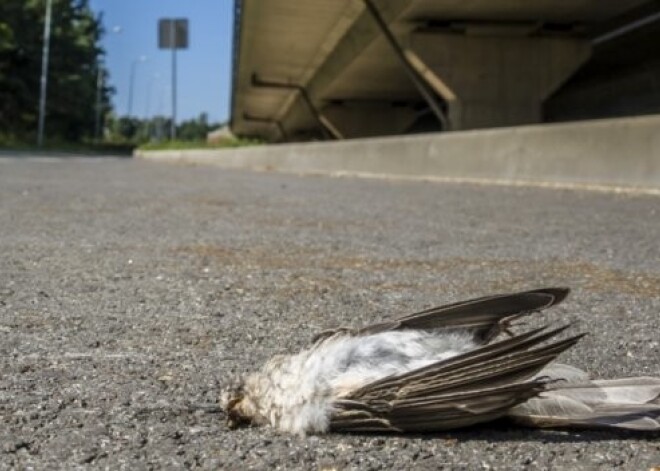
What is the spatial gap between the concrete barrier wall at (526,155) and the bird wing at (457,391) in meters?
7.79

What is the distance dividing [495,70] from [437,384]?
2659 centimetres

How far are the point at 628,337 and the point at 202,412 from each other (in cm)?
139

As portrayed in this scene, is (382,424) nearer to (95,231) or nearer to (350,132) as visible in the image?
(95,231)

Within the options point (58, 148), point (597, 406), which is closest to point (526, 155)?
point (597, 406)

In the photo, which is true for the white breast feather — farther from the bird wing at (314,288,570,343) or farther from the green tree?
the green tree

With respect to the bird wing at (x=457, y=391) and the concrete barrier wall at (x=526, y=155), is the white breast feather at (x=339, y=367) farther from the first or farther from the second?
the concrete barrier wall at (x=526, y=155)

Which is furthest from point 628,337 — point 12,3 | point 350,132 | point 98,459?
point 12,3

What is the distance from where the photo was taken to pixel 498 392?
1736 millimetres

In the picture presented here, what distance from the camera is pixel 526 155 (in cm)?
1177

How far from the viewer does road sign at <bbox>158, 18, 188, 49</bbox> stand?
5831 cm

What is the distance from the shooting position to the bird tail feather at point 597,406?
1875 mm

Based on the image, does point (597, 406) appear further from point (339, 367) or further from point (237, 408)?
point (237, 408)

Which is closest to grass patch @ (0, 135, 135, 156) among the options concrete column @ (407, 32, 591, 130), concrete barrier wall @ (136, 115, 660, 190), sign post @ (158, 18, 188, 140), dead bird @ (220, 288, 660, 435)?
sign post @ (158, 18, 188, 140)

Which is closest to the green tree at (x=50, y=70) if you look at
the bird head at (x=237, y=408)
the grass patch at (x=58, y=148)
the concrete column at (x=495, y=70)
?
the grass patch at (x=58, y=148)
